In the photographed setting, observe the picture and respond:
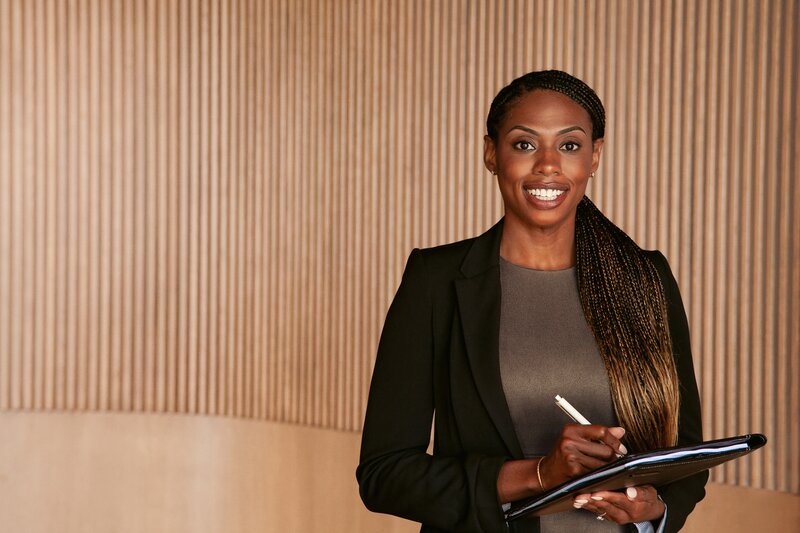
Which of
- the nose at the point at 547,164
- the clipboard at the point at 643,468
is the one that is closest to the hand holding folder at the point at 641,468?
the clipboard at the point at 643,468

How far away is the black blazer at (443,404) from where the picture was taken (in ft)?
6.19

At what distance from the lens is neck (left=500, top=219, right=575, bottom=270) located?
6.84 feet

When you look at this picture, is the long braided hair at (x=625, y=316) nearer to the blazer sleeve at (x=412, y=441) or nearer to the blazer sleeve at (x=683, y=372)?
the blazer sleeve at (x=683, y=372)

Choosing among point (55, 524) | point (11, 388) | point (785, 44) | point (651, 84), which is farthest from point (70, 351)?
point (785, 44)

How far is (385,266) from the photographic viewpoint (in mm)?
5227

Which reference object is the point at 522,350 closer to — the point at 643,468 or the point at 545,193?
the point at 545,193

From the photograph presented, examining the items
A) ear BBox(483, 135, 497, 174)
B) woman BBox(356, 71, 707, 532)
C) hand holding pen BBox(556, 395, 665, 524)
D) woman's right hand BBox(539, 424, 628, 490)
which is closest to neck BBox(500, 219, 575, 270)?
woman BBox(356, 71, 707, 532)

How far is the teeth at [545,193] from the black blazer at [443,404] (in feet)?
0.49

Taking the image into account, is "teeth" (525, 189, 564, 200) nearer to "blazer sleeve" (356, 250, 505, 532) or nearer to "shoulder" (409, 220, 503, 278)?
"shoulder" (409, 220, 503, 278)

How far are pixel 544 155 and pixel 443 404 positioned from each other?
0.53 metres

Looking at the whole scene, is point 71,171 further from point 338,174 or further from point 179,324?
point 338,174

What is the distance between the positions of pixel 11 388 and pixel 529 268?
4.57 meters

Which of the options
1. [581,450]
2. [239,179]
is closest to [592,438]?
[581,450]

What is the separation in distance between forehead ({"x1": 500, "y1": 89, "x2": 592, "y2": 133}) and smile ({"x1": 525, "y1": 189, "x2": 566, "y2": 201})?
0.13 metres
